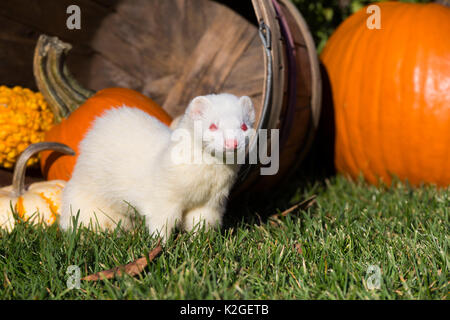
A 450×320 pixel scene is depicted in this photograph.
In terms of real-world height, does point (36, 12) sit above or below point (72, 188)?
above

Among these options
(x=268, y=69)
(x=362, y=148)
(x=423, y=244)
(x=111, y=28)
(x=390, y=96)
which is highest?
(x=111, y=28)

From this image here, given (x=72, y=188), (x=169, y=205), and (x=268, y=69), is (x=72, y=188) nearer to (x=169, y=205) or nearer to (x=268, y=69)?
(x=169, y=205)

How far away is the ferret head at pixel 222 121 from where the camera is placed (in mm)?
1558

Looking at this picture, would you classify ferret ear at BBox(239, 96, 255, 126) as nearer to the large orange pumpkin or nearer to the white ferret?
the white ferret

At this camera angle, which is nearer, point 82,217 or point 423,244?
point 423,244

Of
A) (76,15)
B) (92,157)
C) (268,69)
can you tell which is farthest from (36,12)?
(268,69)

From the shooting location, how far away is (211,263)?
5.40 ft

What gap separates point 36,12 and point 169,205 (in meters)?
1.89

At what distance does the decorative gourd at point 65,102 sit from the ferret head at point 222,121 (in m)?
1.00

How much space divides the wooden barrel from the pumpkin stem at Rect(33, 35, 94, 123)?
1.18 feet

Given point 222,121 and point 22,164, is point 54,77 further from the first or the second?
point 222,121

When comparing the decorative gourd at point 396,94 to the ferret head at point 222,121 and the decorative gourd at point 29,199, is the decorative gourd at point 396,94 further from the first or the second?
the decorative gourd at point 29,199

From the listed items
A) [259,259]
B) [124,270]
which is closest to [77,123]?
[124,270]

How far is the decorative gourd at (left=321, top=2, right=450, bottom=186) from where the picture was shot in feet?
8.56
